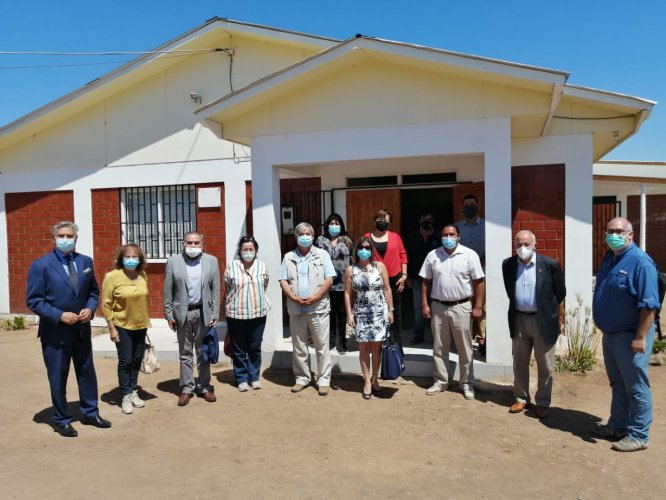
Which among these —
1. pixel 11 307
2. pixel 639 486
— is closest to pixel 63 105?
pixel 11 307

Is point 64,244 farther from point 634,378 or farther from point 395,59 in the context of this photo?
point 634,378

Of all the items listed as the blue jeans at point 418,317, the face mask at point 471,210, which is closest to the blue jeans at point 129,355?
the blue jeans at point 418,317

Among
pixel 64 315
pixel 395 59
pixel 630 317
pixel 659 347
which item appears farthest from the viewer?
pixel 659 347

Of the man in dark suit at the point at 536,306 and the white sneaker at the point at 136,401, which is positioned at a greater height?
the man in dark suit at the point at 536,306

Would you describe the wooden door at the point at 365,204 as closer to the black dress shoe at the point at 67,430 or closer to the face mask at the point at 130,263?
the face mask at the point at 130,263

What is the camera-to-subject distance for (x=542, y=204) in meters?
6.97

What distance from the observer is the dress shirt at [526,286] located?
4.96 metres

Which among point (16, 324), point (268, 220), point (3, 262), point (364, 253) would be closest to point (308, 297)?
point (364, 253)

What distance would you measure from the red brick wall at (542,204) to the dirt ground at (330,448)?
1.78m

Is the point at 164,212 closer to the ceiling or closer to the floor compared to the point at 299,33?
closer to the floor

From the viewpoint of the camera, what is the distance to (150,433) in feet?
15.8

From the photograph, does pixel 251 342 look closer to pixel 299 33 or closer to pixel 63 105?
pixel 299 33

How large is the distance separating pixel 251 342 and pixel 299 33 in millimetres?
5148

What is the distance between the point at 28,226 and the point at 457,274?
8590mm
